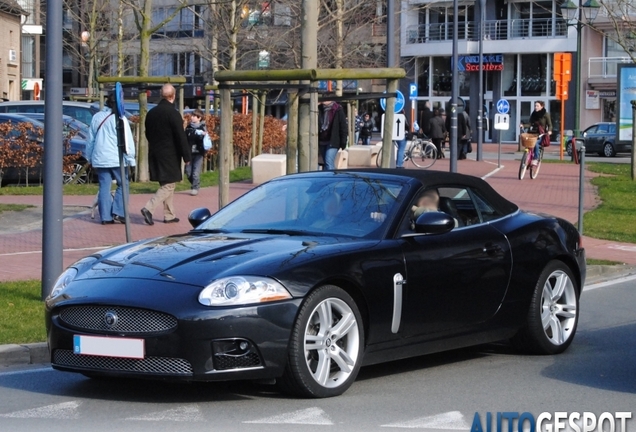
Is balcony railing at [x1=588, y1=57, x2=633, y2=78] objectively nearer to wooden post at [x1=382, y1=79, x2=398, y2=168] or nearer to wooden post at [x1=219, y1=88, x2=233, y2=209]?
wooden post at [x1=382, y1=79, x2=398, y2=168]

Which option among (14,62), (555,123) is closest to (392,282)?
(14,62)

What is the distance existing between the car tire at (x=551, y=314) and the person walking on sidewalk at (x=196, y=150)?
13.8 metres

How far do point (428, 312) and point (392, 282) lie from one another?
16.5 inches

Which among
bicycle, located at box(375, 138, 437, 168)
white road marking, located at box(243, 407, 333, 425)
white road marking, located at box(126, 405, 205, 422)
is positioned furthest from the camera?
bicycle, located at box(375, 138, 437, 168)

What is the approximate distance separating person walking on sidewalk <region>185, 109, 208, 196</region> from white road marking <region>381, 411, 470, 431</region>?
15.9 metres

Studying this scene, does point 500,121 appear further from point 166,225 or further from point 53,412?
point 53,412

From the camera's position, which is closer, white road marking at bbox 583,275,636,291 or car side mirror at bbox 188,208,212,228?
car side mirror at bbox 188,208,212,228

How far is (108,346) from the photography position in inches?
277

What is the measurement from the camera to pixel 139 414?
684cm

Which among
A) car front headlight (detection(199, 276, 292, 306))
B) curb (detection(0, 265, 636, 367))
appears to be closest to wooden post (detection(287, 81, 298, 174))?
curb (detection(0, 265, 636, 367))

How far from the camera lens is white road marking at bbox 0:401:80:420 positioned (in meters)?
6.86

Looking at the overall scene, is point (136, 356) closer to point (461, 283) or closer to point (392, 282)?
point (392, 282)

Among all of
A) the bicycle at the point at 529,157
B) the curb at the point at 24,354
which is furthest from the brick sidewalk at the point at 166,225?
the curb at the point at 24,354

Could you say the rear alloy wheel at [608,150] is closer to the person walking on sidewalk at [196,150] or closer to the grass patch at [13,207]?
the person walking on sidewalk at [196,150]
